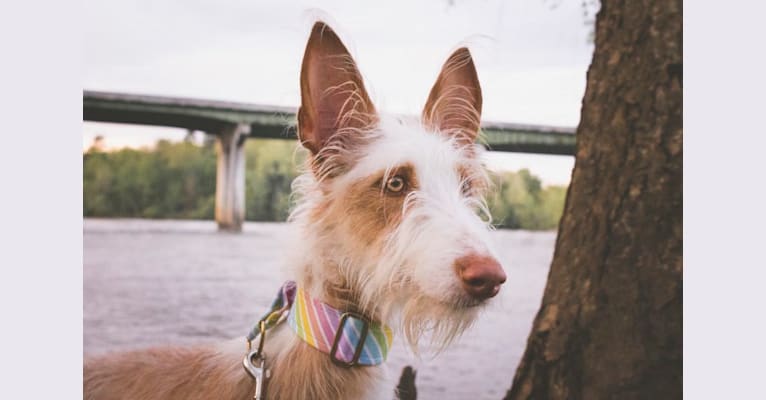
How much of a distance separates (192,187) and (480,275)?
4.23 ft

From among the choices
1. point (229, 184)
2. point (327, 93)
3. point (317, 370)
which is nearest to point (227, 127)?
point (229, 184)

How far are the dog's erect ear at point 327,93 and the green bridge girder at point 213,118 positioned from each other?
593 mm

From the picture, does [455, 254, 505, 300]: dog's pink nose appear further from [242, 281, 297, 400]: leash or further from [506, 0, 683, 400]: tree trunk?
[506, 0, 683, 400]: tree trunk

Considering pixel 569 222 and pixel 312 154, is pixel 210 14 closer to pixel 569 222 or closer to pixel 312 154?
pixel 312 154

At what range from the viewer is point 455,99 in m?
1.42

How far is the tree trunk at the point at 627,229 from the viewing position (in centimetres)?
168

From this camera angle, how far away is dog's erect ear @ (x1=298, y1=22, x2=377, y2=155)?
1277 millimetres

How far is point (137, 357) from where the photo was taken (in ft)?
4.99

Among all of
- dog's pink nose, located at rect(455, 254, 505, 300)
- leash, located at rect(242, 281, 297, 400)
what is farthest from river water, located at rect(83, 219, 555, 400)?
dog's pink nose, located at rect(455, 254, 505, 300)

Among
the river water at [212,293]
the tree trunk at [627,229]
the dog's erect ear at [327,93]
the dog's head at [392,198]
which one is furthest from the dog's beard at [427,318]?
the river water at [212,293]

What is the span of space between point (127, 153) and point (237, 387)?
1.05 meters

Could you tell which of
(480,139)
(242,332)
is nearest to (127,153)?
(242,332)

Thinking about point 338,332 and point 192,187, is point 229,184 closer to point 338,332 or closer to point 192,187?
point 192,187

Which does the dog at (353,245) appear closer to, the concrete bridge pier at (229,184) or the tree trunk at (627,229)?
the tree trunk at (627,229)
